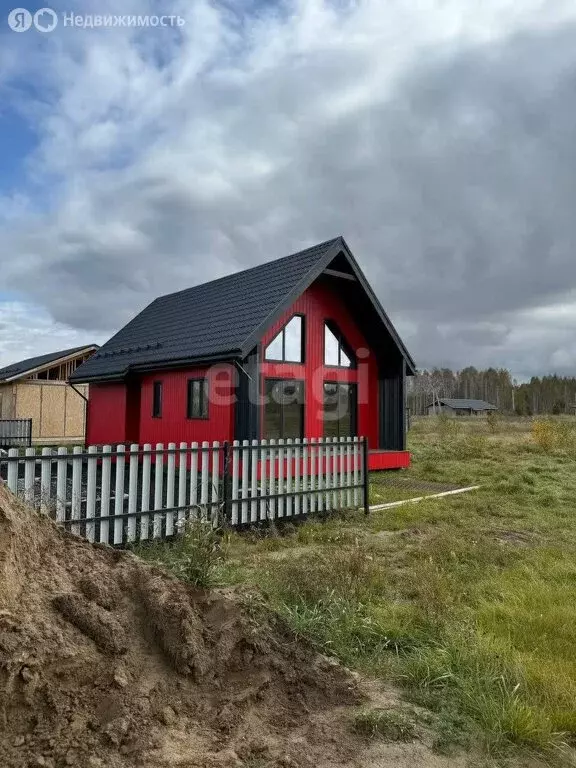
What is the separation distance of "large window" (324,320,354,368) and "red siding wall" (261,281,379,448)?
6.3 inches

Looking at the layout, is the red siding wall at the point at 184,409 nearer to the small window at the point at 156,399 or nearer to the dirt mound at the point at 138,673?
the small window at the point at 156,399

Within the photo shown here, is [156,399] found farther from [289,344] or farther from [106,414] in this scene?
[289,344]

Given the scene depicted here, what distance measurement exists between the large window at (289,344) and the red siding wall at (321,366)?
0.55ft

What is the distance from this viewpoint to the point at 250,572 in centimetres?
586

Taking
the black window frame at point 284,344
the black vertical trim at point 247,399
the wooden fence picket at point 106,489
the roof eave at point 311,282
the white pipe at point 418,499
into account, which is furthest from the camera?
the black window frame at point 284,344

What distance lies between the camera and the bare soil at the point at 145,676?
→ 2.79 meters

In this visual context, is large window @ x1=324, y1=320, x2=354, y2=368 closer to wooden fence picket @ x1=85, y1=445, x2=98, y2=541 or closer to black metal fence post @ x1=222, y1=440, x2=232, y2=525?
black metal fence post @ x1=222, y1=440, x2=232, y2=525

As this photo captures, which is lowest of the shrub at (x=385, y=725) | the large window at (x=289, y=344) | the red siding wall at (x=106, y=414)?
the shrub at (x=385, y=725)

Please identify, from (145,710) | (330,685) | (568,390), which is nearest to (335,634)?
(330,685)

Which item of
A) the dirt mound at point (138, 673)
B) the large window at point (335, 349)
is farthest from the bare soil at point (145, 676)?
the large window at point (335, 349)

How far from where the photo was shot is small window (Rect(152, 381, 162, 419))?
54.5 ft

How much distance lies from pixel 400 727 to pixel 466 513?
7.62 m

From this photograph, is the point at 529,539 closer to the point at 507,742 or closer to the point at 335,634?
the point at 335,634

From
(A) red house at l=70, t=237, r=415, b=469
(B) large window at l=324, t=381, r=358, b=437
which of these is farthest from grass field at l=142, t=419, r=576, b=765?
(B) large window at l=324, t=381, r=358, b=437
